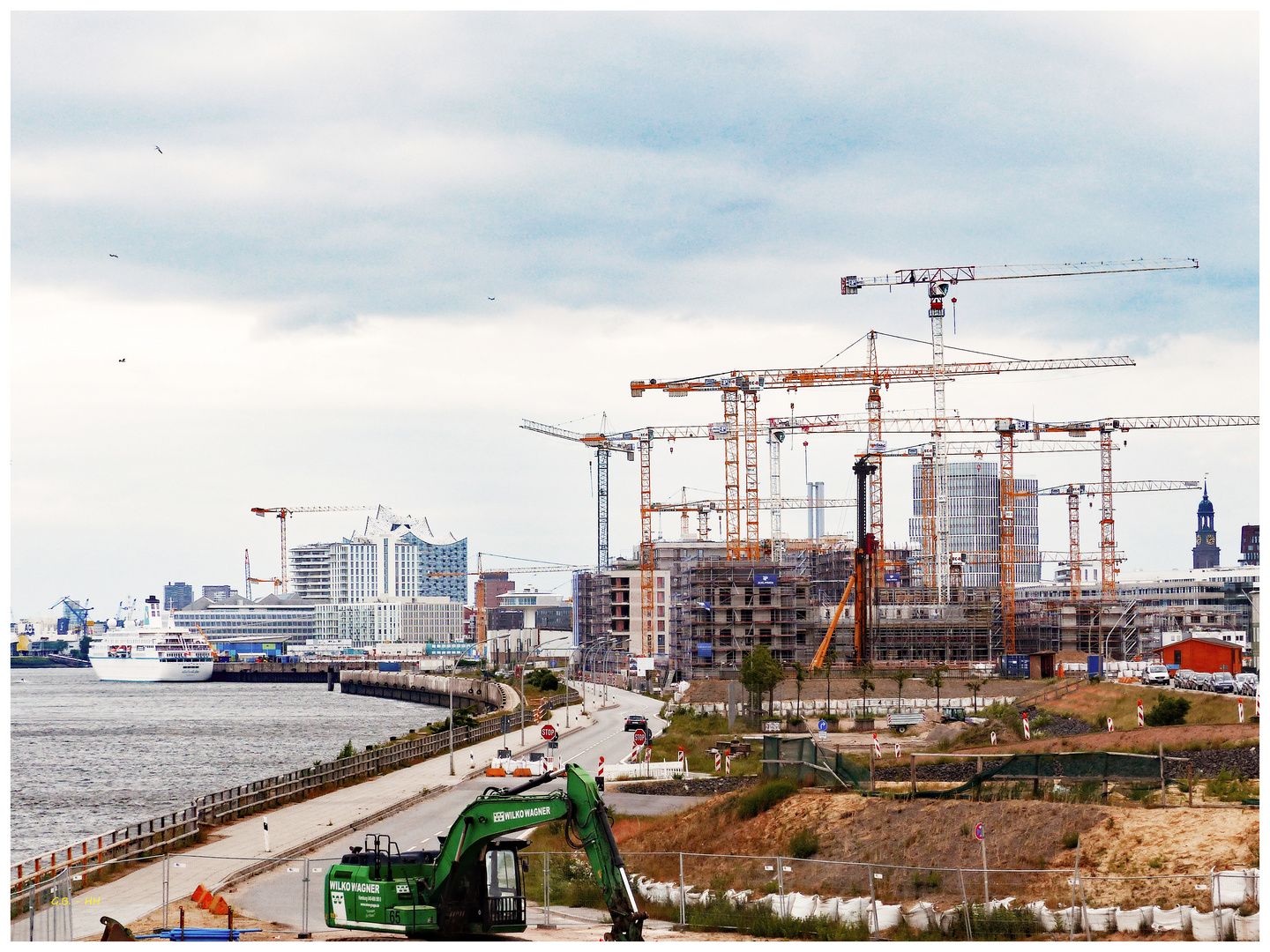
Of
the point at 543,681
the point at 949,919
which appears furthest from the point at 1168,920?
the point at 543,681

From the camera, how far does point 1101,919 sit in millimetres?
25594

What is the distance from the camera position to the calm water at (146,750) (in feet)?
230

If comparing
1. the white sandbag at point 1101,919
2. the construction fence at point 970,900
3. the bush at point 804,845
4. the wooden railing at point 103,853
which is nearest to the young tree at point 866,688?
the wooden railing at point 103,853

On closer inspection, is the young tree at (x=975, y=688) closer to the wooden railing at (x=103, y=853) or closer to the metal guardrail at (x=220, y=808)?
the metal guardrail at (x=220, y=808)

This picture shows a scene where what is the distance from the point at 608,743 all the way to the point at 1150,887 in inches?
2016

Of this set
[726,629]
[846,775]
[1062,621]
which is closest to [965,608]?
[1062,621]

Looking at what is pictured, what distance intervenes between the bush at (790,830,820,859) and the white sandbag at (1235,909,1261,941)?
1265 cm

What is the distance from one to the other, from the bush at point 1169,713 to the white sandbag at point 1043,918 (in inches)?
1516

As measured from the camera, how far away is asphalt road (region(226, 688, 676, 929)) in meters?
32.2

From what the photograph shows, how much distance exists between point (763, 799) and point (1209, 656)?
7196 cm

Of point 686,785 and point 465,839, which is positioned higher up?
point 465,839

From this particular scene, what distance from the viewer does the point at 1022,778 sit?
3753 centimetres

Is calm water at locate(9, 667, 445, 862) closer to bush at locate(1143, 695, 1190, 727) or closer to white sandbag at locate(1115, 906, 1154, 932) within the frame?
white sandbag at locate(1115, 906, 1154, 932)

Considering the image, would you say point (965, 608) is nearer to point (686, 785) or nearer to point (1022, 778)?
point (686, 785)
